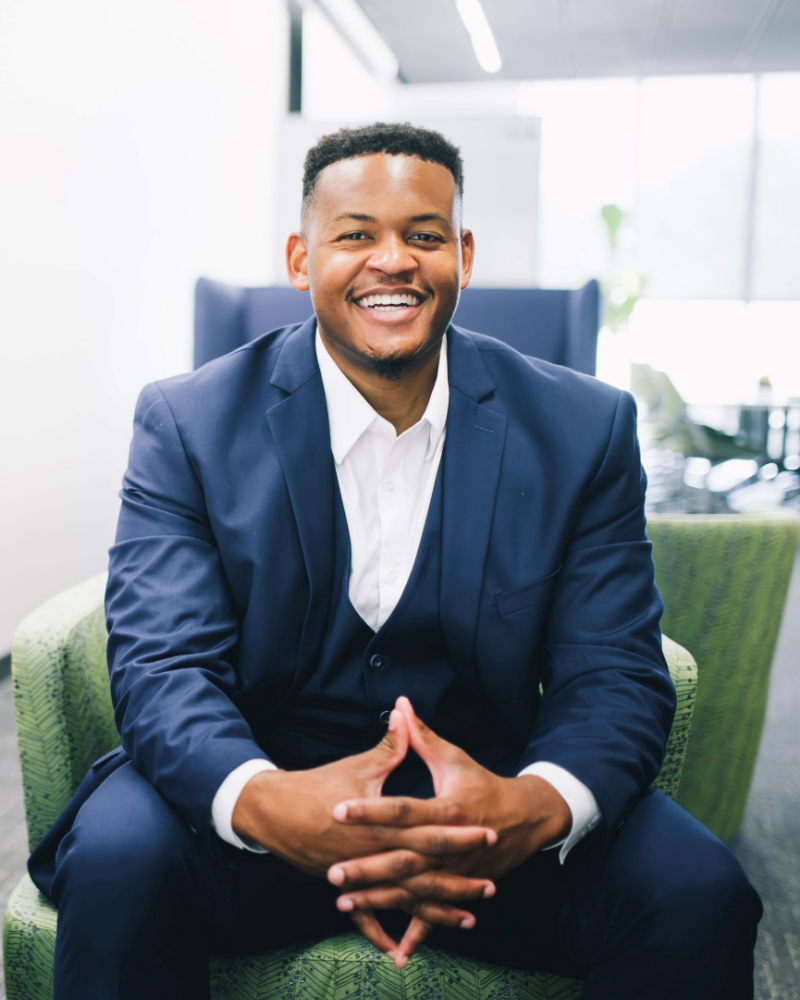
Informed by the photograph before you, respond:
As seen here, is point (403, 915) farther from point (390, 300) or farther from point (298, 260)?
point (298, 260)

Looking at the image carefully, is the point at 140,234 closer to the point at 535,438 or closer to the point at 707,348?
the point at 535,438

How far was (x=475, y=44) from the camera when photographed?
Answer: 248 inches

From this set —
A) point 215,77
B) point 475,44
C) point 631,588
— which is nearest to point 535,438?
point 631,588

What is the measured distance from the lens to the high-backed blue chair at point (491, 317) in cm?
144

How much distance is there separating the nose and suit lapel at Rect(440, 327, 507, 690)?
0.16 m

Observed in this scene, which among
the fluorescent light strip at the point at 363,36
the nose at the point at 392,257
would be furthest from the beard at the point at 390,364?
the fluorescent light strip at the point at 363,36

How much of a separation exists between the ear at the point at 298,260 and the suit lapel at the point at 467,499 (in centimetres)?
28

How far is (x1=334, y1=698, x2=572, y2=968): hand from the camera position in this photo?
753 mm

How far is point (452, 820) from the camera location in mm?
769

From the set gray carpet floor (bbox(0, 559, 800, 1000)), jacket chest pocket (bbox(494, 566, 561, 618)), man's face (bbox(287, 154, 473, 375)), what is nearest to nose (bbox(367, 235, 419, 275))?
man's face (bbox(287, 154, 473, 375))

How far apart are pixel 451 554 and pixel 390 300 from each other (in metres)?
0.36

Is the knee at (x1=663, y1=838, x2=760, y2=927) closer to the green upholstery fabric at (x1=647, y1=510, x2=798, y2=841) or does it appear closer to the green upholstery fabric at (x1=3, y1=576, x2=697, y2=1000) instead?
the green upholstery fabric at (x1=3, y1=576, x2=697, y2=1000)

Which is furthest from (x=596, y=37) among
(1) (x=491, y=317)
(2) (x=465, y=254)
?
(2) (x=465, y=254)

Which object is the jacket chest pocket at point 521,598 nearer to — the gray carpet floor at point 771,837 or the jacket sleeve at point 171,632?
the jacket sleeve at point 171,632
